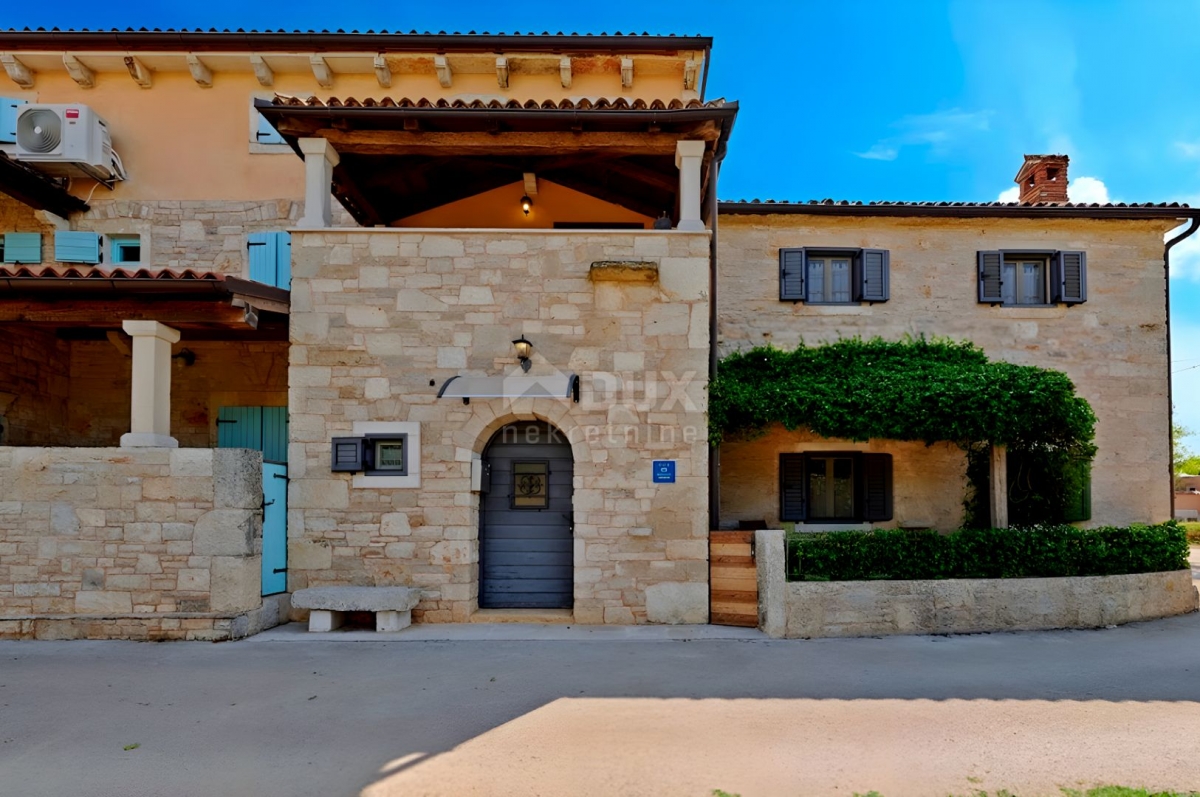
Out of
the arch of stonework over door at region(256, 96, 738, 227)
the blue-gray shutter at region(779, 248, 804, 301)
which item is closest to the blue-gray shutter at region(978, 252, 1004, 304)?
the blue-gray shutter at region(779, 248, 804, 301)

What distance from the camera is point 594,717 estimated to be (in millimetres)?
4934

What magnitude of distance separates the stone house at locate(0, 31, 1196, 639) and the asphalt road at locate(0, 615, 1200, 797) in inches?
47.3

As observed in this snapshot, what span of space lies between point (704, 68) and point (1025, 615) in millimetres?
9395

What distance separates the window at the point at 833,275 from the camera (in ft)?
34.0

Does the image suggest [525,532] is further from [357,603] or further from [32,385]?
[32,385]

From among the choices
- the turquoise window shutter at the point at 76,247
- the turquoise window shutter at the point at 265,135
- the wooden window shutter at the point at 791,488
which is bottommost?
the wooden window shutter at the point at 791,488

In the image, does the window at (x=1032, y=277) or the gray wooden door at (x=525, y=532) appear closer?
the gray wooden door at (x=525, y=532)

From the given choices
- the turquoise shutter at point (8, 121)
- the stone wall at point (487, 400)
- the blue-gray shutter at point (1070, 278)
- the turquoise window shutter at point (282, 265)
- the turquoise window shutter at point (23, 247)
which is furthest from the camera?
the blue-gray shutter at point (1070, 278)

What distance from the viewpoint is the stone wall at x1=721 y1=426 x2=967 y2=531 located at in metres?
10.2

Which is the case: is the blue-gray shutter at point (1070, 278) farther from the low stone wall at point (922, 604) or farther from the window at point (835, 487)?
the low stone wall at point (922, 604)

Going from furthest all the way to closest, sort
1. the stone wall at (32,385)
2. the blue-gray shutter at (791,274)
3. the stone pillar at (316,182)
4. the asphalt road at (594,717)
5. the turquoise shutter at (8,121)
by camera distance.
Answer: the blue-gray shutter at (791,274)
the turquoise shutter at (8,121)
the stone wall at (32,385)
the stone pillar at (316,182)
the asphalt road at (594,717)

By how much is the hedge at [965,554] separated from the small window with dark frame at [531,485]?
3045mm

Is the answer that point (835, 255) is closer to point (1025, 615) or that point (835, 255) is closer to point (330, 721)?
point (1025, 615)

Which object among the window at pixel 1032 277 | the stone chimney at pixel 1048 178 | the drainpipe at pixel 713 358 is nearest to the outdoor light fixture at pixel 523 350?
the drainpipe at pixel 713 358
